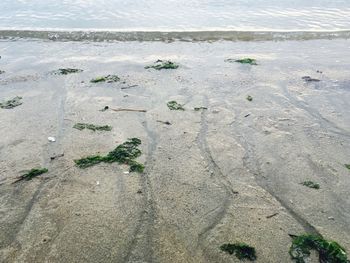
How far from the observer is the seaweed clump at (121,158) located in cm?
560

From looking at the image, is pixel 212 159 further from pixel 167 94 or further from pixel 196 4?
pixel 196 4

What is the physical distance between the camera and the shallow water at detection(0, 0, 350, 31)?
15.3 metres

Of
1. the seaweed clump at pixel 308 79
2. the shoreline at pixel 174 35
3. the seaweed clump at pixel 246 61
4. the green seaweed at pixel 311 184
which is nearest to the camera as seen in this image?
the green seaweed at pixel 311 184

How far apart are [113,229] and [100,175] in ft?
4.00

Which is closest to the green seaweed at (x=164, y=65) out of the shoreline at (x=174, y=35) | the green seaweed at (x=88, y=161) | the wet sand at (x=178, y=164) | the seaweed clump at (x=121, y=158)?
the wet sand at (x=178, y=164)

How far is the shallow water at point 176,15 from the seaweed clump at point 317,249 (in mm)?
Answer: 11634

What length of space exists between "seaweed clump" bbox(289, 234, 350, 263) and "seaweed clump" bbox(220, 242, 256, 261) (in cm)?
43

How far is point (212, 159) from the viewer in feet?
18.9

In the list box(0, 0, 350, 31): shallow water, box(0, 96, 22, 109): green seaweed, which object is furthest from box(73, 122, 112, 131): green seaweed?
box(0, 0, 350, 31): shallow water

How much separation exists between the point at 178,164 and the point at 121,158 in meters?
0.90

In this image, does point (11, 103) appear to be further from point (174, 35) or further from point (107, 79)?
point (174, 35)

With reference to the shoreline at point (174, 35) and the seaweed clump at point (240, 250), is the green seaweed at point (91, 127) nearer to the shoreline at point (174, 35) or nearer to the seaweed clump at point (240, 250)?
the seaweed clump at point (240, 250)

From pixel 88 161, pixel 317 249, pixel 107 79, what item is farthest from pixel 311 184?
pixel 107 79

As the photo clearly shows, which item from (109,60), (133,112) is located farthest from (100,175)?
(109,60)
